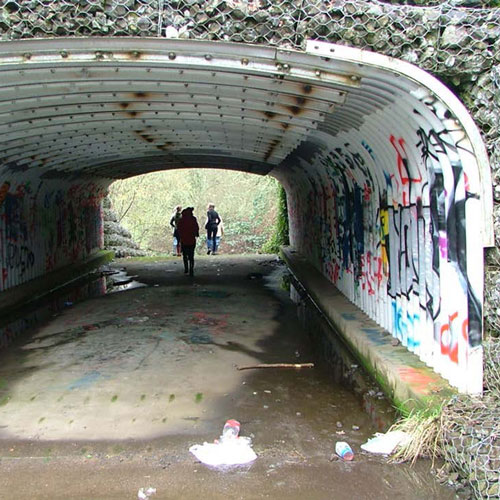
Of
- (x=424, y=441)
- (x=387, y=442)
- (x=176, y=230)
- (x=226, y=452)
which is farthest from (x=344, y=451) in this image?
(x=176, y=230)

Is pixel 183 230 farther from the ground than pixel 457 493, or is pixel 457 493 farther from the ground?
pixel 183 230

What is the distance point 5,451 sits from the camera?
5.02 m

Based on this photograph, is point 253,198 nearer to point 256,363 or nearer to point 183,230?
point 183,230

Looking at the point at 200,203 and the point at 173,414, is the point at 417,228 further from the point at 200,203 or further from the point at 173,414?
the point at 200,203

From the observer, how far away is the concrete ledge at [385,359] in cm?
524

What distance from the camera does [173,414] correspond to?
586cm

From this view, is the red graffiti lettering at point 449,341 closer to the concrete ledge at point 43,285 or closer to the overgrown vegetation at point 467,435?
the overgrown vegetation at point 467,435

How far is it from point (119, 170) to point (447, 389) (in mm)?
12292

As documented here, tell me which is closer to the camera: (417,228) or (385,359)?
(417,228)

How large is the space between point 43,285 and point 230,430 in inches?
382

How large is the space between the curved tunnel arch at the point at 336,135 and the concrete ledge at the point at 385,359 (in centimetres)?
15

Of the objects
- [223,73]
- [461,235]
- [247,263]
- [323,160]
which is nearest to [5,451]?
[223,73]

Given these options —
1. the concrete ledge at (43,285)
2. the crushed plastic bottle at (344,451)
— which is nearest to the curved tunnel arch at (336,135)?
the concrete ledge at (43,285)

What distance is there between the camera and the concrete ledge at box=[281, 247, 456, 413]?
206 inches
